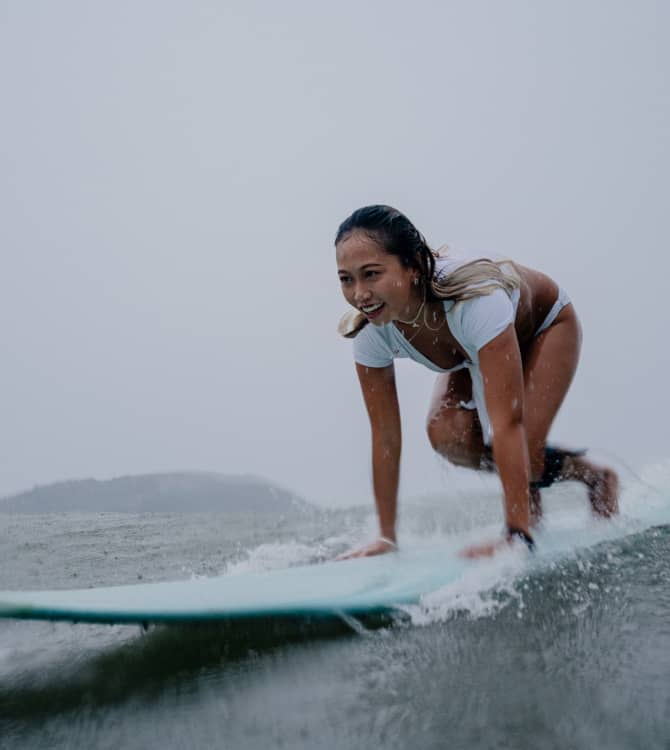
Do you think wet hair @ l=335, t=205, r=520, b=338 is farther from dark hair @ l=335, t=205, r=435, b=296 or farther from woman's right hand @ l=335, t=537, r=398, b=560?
woman's right hand @ l=335, t=537, r=398, b=560

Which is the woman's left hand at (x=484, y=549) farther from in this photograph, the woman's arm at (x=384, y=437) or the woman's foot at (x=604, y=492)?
the woman's foot at (x=604, y=492)

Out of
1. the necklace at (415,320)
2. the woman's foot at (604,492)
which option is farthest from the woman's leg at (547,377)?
the necklace at (415,320)

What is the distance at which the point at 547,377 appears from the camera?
240cm

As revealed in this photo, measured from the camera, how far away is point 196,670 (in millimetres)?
1266

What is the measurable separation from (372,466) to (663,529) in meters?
0.99

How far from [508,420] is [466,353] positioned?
1.14 ft

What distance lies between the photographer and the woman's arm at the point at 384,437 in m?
2.29

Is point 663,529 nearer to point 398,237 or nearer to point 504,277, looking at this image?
point 504,277

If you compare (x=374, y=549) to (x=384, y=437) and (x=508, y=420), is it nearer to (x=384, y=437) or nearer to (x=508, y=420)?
(x=384, y=437)

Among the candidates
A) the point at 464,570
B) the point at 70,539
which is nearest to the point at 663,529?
the point at 464,570

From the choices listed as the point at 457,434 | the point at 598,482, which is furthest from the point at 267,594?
the point at 598,482

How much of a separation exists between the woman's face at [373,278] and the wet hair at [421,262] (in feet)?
0.07

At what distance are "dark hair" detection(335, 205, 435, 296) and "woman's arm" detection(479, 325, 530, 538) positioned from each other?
0.32 m

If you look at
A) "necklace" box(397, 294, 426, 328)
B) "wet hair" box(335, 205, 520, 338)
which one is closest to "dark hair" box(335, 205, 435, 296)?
"wet hair" box(335, 205, 520, 338)
